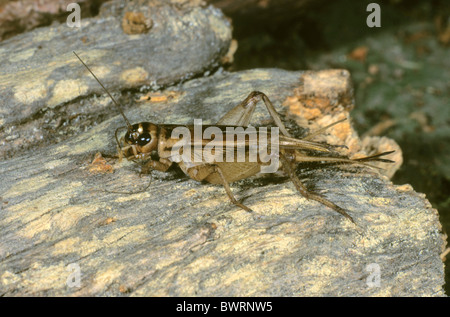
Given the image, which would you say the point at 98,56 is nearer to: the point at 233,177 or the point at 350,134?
the point at 233,177

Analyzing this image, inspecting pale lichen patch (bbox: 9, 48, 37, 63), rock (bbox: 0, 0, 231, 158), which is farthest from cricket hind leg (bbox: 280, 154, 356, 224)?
pale lichen patch (bbox: 9, 48, 37, 63)

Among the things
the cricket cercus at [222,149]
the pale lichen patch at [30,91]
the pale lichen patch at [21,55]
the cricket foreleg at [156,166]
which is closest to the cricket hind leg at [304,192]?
the cricket cercus at [222,149]

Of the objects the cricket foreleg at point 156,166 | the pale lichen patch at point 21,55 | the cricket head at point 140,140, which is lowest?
the cricket foreleg at point 156,166

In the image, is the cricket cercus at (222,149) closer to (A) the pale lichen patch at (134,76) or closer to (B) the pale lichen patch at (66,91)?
(B) the pale lichen patch at (66,91)

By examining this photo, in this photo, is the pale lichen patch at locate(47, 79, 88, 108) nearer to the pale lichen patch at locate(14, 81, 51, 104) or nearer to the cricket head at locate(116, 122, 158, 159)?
the pale lichen patch at locate(14, 81, 51, 104)

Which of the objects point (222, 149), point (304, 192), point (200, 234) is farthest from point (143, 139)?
point (304, 192)

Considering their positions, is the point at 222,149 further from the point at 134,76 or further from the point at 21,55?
the point at 21,55

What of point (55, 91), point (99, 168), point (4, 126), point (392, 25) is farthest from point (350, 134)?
point (392, 25)
